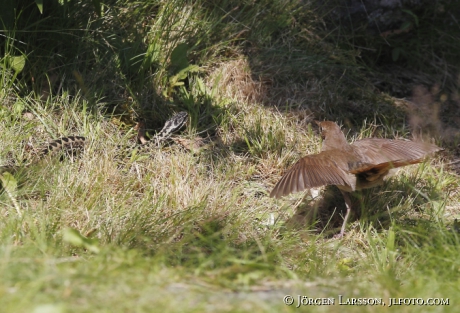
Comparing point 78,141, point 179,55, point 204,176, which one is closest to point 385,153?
point 204,176

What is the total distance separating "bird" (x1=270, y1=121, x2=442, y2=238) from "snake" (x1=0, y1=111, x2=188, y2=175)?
1.35 meters

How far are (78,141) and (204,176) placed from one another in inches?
42.9

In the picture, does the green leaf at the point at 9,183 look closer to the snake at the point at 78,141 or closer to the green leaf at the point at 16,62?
the snake at the point at 78,141

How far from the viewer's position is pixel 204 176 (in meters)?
5.32

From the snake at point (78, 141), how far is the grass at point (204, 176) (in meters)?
0.09

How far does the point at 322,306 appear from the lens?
106 inches

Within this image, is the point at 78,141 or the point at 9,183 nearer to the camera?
the point at 9,183

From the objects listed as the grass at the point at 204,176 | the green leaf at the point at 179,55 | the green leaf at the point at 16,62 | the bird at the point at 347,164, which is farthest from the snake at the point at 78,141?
the bird at the point at 347,164

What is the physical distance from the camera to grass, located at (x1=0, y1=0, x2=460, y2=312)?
2.82 metres

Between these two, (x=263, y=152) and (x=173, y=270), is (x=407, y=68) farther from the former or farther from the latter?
(x=173, y=270)

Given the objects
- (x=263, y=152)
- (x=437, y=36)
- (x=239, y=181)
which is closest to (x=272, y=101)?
(x=263, y=152)

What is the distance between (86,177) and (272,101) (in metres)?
2.28

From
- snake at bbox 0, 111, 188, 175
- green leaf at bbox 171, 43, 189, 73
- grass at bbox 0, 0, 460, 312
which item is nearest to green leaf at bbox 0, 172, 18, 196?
grass at bbox 0, 0, 460, 312

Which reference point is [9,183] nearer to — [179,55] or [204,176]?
[204,176]
